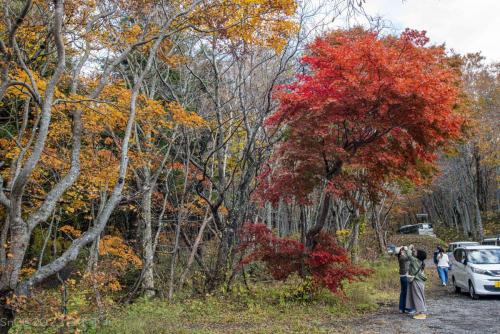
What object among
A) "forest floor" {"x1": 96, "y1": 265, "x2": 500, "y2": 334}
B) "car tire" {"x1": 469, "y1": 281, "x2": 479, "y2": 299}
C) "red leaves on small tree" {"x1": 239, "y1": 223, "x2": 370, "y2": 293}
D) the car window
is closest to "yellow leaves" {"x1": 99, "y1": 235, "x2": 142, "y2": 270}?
"forest floor" {"x1": 96, "y1": 265, "x2": 500, "y2": 334}

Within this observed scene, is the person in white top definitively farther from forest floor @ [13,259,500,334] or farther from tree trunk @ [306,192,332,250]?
tree trunk @ [306,192,332,250]

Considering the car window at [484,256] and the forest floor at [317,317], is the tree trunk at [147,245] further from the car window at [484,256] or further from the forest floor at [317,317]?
the car window at [484,256]

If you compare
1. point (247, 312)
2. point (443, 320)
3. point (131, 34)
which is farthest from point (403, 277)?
point (131, 34)

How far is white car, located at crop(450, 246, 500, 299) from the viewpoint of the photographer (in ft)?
37.6

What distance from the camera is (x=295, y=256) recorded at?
11.0 meters

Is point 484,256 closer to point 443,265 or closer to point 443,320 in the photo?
point 443,265

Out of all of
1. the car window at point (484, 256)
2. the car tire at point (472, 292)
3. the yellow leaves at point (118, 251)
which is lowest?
the car tire at point (472, 292)

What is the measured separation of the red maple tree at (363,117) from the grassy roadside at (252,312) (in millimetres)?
1850

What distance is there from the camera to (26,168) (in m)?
5.02

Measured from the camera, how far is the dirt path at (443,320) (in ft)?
27.0

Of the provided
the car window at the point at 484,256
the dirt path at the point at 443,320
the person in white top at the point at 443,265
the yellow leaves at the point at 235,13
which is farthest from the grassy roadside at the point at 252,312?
the yellow leaves at the point at 235,13

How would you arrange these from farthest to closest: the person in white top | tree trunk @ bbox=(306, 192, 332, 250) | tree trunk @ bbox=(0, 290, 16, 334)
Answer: the person in white top, tree trunk @ bbox=(306, 192, 332, 250), tree trunk @ bbox=(0, 290, 16, 334)

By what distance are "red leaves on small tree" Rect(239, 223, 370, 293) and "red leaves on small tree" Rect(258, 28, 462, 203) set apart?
1.10 m

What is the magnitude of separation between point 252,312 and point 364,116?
5.34 meters
